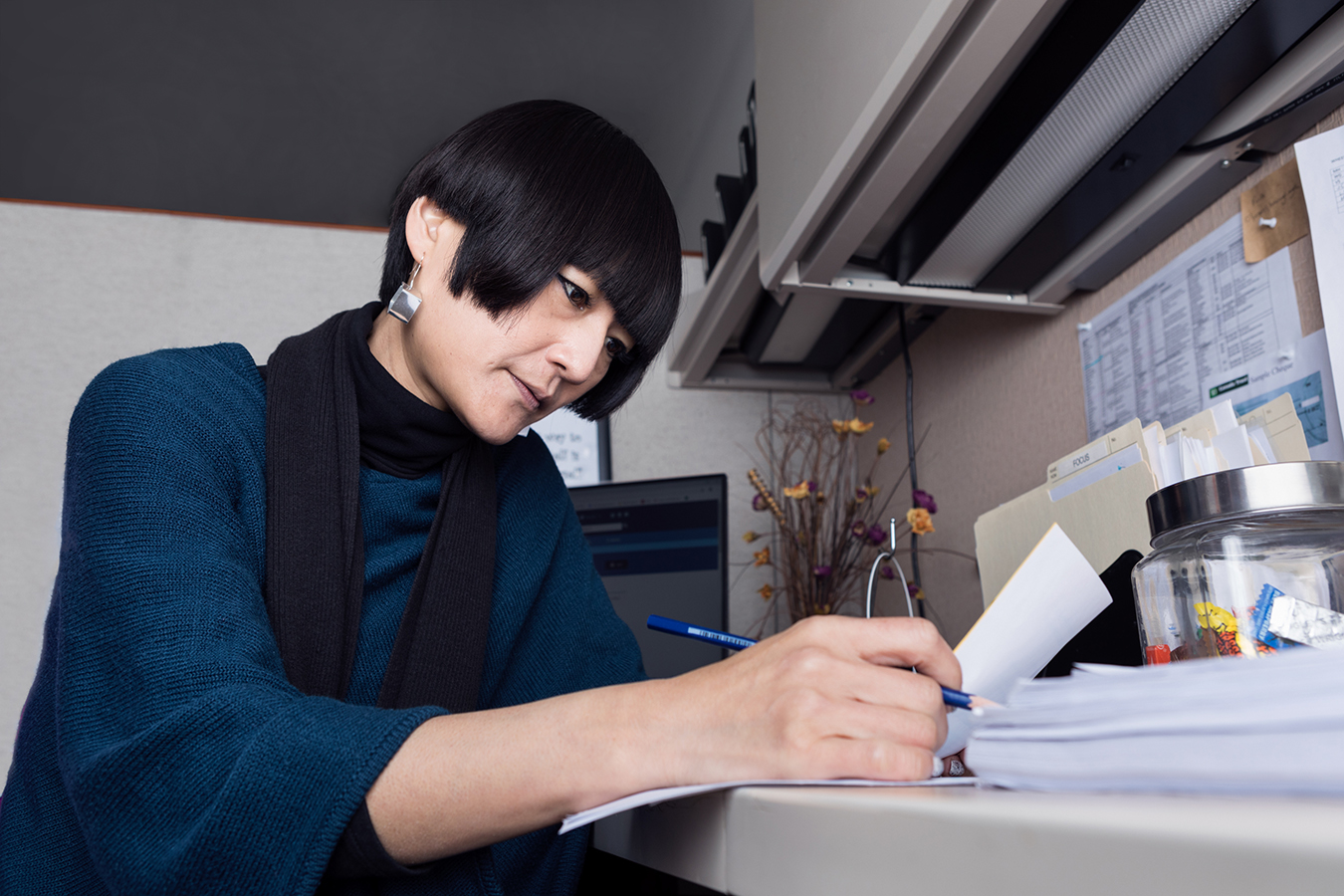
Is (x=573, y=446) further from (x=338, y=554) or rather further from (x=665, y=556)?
(x=338, y=554)

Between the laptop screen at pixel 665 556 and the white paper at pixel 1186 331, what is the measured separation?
64 centimetres

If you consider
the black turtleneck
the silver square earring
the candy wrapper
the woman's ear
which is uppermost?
the woman's ear

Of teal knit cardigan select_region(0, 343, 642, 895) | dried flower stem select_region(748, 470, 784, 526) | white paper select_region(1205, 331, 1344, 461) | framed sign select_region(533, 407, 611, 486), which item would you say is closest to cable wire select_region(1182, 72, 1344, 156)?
white paper select_region(1205, 331, 1344, 461)

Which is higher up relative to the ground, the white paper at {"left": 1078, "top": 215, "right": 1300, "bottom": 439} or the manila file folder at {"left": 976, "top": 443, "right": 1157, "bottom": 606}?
the white paper at {"left": 1078, "top": 215, "right": 1300, "bottom": 439}

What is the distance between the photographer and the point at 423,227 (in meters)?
0.79

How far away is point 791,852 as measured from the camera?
31 cm

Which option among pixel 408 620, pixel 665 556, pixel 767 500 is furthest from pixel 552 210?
pixel 767 500

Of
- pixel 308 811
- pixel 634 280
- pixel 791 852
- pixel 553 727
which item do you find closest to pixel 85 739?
Result: pixel 308 811

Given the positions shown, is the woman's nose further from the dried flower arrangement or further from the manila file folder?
the dried flower arrangement

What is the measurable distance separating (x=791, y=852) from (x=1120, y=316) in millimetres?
899

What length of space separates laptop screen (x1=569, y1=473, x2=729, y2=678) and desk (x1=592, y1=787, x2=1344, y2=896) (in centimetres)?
104

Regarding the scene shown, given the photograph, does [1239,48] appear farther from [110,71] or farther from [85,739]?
[110,71]

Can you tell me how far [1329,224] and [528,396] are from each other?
68cm

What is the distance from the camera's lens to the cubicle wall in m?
1.07
